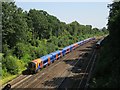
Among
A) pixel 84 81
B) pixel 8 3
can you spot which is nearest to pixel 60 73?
pixel 84 81

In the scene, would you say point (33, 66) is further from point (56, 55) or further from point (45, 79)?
point (56, 55)

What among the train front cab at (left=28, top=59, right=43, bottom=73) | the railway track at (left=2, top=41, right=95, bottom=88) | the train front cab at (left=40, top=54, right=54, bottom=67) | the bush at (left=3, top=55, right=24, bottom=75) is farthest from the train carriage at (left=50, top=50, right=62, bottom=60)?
the train front cab at (left=28, top=59, right=43, bottom=73)

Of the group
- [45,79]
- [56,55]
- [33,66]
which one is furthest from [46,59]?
[45,79]

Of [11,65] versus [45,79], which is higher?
[11,65]

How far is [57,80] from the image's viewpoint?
48.3 m

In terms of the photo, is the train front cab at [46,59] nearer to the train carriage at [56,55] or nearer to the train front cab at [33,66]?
the train carriage at [56,55]

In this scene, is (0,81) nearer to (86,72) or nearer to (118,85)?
(86,72)

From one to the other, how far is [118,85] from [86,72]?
26147 mm

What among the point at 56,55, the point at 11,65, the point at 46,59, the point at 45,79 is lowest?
the point at 45,79

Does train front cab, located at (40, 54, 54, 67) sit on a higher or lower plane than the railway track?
higher

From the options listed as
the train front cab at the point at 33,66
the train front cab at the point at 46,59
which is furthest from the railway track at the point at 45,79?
the train front cab at the point at 46,59

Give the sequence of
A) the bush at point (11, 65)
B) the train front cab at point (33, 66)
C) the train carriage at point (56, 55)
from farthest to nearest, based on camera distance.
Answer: the train carriage at point (56, 55)
the bush at point (11, 65)
the train front cab at point (33, 66)

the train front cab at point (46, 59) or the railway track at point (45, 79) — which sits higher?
the train front cab at point (46, 59)

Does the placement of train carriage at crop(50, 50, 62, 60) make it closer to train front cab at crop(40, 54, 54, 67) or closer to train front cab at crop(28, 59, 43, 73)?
train front cab at crop(40, 54, 54, 67)
